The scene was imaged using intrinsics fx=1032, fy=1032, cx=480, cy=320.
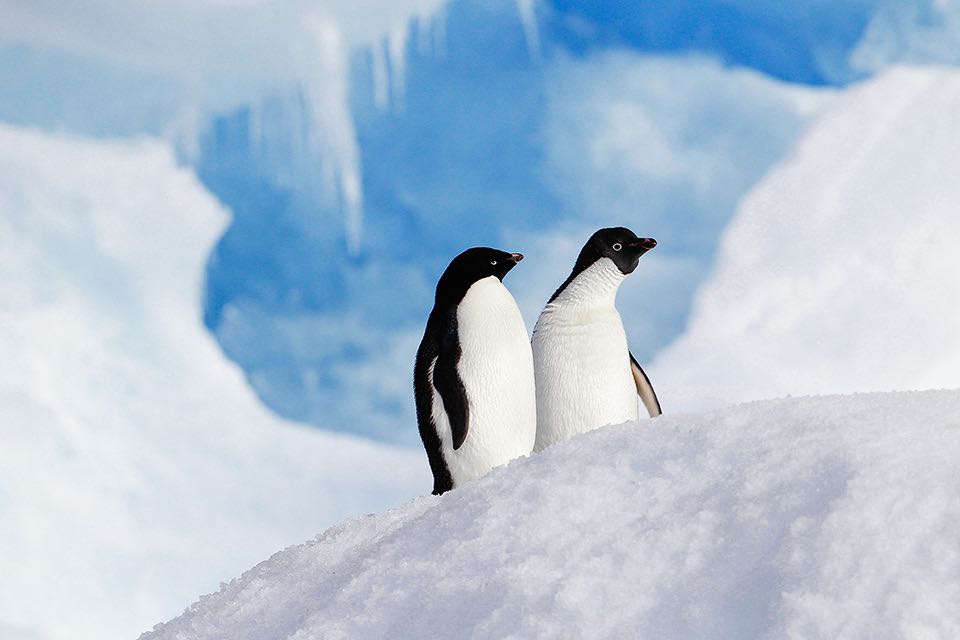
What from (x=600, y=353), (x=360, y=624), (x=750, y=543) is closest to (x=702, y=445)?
(x=750, y=543)

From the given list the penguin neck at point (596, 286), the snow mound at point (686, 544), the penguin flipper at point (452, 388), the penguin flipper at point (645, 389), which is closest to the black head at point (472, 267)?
the penguin flipper at point (452, 388)

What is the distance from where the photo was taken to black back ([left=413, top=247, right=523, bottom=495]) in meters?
3.20

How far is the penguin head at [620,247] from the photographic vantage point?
3434mm

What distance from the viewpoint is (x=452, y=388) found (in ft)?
10.3

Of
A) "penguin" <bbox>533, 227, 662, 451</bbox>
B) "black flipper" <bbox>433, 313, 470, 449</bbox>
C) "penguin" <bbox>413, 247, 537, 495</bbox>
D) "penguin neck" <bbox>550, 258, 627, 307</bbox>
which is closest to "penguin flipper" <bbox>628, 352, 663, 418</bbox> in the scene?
"penguin" <bbox>533, 227, 662, 451</bbox>

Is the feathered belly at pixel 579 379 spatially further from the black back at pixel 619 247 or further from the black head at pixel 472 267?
the black head at pixel 472 267

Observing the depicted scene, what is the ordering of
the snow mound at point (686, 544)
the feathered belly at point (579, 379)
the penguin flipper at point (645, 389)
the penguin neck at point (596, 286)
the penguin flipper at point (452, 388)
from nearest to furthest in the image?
the snow mound at point (686, 544) → the penguin flipper at point (452, 388) → the feathered belly at point (579, 379) → the penguin neck at point (596, 286) → the penguin flipper at point (645, 389)

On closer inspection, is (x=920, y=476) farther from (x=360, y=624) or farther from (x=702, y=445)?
(x=360, y=624)

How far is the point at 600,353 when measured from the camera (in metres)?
3.38

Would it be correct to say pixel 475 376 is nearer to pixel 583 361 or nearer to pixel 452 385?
pixel 452 385

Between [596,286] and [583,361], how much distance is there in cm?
28

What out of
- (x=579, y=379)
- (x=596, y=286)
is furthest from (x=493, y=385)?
(x=596, y=286)

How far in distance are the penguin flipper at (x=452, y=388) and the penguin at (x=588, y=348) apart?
369 millimetres

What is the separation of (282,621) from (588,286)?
2.09m
